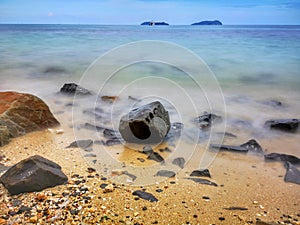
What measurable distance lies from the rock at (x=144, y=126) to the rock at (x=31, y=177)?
115cm

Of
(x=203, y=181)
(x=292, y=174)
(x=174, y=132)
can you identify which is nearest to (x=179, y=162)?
(x=203, y=181)

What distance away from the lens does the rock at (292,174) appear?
2635mm

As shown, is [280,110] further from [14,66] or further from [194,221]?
[14,66]

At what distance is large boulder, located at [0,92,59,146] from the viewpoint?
11.2ft

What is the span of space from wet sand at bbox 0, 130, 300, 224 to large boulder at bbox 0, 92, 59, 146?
0.60m

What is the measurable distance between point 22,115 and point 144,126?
165 cm

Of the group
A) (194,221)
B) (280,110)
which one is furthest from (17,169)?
(280,110)

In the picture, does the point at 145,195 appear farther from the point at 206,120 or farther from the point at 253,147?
the point at 206,120

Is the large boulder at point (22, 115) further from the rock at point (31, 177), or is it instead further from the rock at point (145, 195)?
the rock at point (145, 195)

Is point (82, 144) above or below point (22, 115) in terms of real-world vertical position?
below

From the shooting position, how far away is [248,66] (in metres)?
10.8

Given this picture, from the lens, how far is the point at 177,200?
7.25ft

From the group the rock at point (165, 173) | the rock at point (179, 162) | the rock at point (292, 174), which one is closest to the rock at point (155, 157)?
the rock at point (179, 162)

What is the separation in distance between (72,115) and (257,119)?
10.0 ft
